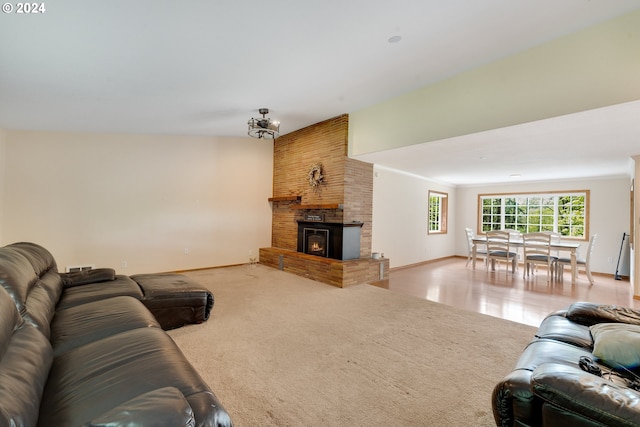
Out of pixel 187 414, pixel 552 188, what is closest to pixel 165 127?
pixel 187 414

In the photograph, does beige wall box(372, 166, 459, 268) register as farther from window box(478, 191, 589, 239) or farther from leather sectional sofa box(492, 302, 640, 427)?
leather sectional sofa box(492, 302, 640, 427)

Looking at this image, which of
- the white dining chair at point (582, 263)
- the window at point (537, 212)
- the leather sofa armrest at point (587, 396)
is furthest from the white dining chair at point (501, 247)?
the leather sofa armrest at point (587, 396)

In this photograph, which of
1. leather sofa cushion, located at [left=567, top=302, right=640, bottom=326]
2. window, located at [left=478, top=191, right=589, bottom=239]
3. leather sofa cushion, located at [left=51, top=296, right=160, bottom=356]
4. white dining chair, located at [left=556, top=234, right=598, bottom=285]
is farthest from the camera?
window, located at [left=478, top=191, right=589, bottom=239]

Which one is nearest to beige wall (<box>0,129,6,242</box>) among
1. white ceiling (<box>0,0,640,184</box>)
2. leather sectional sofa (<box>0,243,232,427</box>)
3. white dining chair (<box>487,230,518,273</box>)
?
white ceiling (<box>0,0,640,184</box>)

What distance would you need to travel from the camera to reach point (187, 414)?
0.97 m

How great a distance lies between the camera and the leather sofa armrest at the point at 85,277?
2.92 metres

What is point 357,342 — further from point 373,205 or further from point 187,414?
point 373,205

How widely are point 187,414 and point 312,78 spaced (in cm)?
338

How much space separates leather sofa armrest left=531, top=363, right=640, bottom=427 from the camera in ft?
3.31

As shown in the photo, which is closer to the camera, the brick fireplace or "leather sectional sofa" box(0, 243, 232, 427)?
"leather sectional sofa" box(0, 243, 232, 427)

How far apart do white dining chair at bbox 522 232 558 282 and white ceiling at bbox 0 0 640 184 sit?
1.89 metres

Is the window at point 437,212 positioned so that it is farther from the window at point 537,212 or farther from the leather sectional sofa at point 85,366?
the leather sectional sofa at point 85,366

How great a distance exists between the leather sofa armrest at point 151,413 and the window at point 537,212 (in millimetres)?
8930

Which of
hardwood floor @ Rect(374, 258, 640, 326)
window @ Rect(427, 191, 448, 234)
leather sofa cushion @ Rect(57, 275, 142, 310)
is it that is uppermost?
window @ Rect(427, 191, 448, 234)
